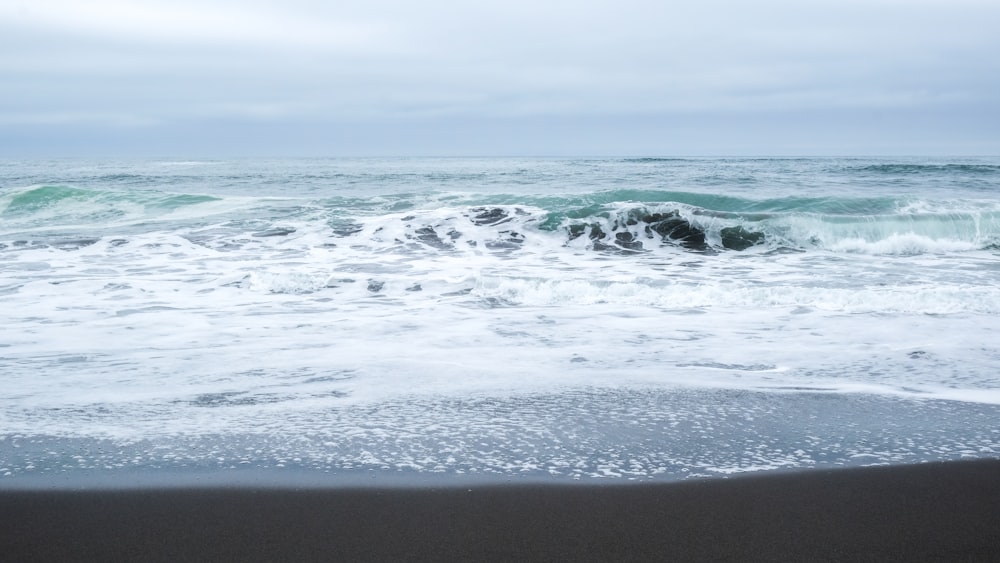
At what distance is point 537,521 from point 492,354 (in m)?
2.37

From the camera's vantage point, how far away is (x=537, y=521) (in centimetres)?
254

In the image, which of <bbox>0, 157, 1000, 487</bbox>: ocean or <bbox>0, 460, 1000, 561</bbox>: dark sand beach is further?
<bbox>0, 157, 1000, 487</bbox>: ocean

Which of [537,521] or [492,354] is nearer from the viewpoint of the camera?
[537,521]

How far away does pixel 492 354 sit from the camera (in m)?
4.88

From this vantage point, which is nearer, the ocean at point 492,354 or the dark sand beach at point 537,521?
the dark sand beach at point 537,521

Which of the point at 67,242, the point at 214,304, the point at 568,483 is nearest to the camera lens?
the point at 568,483

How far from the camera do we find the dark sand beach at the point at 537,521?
2332 mm

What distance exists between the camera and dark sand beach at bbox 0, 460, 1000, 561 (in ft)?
7.65

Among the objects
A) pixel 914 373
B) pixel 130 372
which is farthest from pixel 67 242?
pixel 914 373

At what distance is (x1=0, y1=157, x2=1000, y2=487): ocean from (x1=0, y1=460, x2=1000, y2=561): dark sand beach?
0.53 ft

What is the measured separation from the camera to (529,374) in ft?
14.4

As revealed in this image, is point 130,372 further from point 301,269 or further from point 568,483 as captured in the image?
point 301,269

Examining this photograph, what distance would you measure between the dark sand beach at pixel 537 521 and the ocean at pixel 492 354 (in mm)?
161

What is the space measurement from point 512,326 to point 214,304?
278cm
